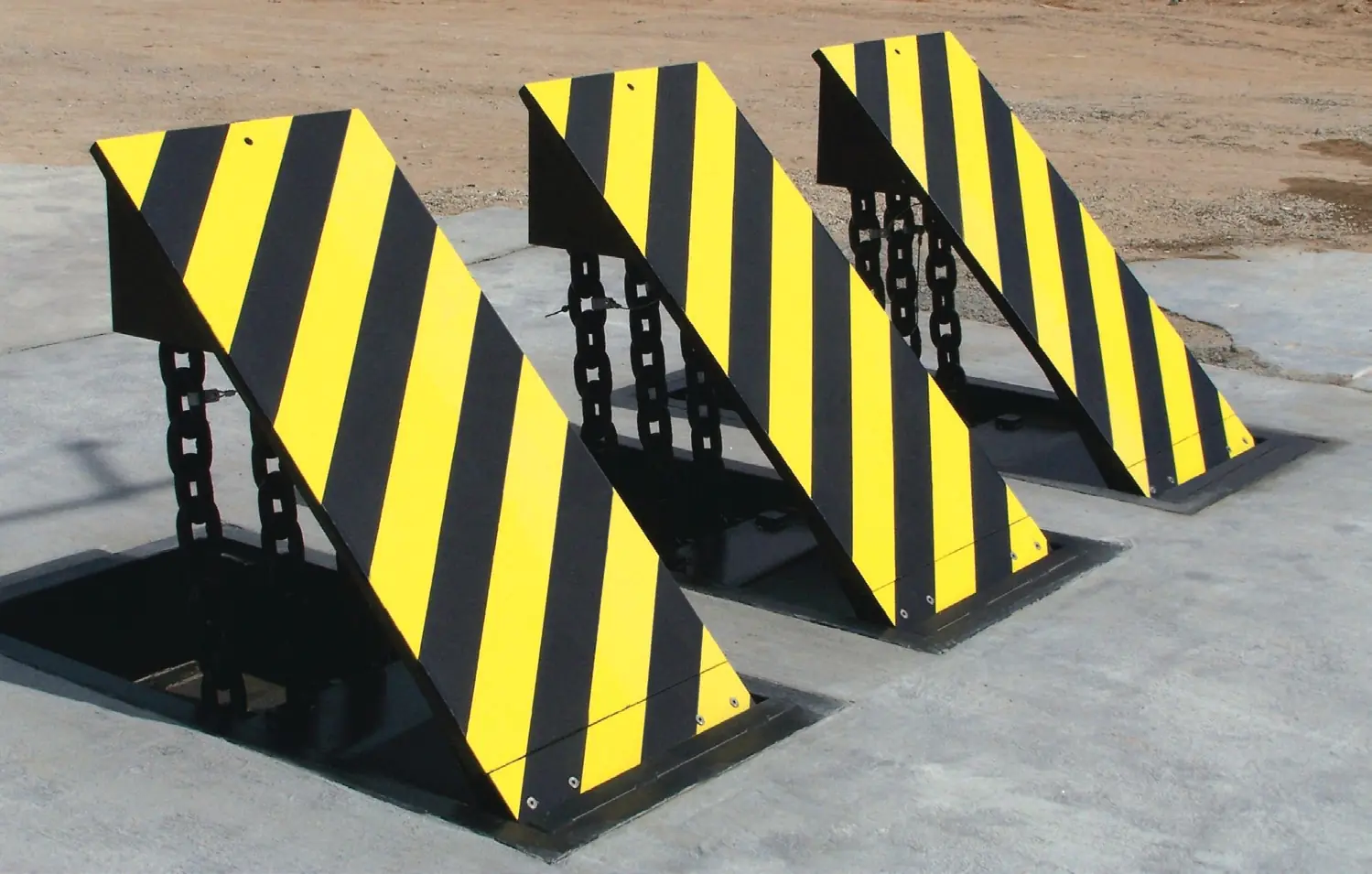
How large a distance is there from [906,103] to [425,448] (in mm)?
2769

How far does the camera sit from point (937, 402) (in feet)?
17.3

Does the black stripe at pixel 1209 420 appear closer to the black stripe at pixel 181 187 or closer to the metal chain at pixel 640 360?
the metal chain at pixel 640 360

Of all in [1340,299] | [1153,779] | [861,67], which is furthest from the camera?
[1340,299]

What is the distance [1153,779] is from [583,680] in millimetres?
1246

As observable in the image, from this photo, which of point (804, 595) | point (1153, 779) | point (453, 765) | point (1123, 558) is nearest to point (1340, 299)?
point (1123, 558)

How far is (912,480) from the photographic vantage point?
502 centimetres

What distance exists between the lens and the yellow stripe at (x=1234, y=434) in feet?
20.7

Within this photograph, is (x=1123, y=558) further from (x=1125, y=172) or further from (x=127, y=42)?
(x=127, y=42)

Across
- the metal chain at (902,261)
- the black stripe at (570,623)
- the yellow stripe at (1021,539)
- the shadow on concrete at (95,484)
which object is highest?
the metal chain at (902,261)

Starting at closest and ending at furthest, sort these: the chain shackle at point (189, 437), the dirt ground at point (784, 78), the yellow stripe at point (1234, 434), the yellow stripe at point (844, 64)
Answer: the chain shackle at point (189, 437), the yellow stripe at point (844, 64), the yellow stripe at point (1234, 434), the dirt ground at point (784, 78)

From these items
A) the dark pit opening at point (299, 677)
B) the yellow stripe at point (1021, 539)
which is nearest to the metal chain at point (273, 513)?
the dark pit opening at point (299, 677)

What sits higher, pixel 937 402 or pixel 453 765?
pixel 937 402

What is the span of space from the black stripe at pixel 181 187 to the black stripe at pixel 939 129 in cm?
271

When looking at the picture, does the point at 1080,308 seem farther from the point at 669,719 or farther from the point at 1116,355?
the point at 669,719
